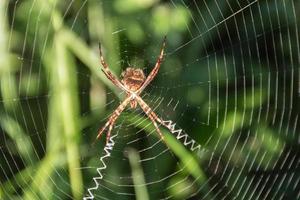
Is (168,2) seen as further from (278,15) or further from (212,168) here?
(212,168)

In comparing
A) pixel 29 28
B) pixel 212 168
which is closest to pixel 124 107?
pixel 212 168

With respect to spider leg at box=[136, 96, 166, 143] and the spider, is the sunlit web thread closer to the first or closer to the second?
the spider

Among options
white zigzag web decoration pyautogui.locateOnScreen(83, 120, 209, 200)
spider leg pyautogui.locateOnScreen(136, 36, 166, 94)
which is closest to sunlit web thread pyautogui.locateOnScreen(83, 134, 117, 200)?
white zigzag web decoration pyautogui.locateOnScreen(83, 120, 209, 200)

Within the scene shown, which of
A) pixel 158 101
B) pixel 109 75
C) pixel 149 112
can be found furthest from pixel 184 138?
pixel 109 75

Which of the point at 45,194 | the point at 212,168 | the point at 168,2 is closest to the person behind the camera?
the point at 45,194

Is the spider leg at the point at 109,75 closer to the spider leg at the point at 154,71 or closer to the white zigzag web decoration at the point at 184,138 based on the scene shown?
the spider leg at the point at 154,71

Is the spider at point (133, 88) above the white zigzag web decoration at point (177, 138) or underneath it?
above

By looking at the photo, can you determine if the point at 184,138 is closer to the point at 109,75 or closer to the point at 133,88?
the point at 133,88

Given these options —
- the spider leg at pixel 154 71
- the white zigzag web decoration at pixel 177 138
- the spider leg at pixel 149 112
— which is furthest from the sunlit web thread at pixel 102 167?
the spider leg at pixel 154 71
